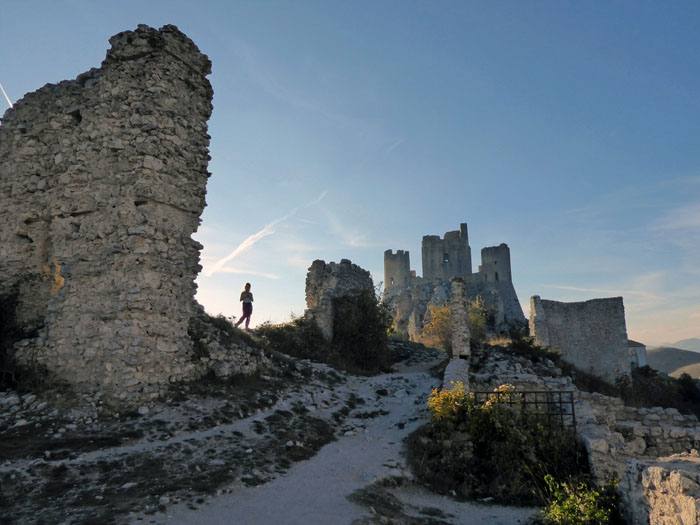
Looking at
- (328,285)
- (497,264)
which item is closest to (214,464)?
(328,285)

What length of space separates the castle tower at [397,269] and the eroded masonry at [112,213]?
61735mm

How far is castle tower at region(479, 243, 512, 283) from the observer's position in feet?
203

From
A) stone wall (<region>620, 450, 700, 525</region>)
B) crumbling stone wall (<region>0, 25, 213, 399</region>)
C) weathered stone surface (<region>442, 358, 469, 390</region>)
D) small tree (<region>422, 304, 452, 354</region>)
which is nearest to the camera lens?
stone wall (<region>620, 450, 700, 525</region>)

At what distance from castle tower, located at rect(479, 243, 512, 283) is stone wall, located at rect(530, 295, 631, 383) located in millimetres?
34668

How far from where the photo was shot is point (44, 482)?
5121mm

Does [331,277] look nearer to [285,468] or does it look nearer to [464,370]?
[464,370]

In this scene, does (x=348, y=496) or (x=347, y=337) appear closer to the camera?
(x=348, y=496)

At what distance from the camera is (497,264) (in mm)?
62375

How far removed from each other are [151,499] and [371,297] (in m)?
14.7

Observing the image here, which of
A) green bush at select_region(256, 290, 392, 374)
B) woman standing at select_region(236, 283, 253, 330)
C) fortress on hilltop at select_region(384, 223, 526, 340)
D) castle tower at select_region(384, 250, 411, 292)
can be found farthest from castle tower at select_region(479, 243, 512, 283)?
woman standing at select_region(236, 283, 253, 330)

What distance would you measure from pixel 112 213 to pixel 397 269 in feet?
212

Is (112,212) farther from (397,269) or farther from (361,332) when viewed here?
(397,269)

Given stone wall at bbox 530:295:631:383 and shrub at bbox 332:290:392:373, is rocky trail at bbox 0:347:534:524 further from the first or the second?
stone wall at bbox 530:295:631:383

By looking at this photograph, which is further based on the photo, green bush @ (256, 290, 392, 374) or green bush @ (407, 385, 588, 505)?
green bush @ (256, 290, 392, 374)
